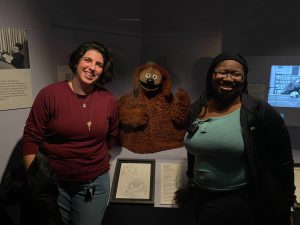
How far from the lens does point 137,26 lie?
6.07 feet

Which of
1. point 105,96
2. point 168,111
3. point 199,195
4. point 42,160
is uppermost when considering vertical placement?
point 105,96

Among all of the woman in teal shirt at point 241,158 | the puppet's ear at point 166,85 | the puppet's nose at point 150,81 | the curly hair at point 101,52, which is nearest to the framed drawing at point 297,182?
the woman in teal shirt at point 241,158

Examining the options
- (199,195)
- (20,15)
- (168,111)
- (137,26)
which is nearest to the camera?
(199,195)

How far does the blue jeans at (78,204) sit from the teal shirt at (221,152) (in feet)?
1.65

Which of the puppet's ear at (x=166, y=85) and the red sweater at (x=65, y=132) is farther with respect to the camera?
the puppet's ear at (x=166, y=85)

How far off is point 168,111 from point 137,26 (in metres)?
0.60

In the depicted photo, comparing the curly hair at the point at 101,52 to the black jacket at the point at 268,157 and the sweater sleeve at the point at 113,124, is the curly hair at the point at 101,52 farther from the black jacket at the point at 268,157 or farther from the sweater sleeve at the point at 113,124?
the black jacket at the point at 268,157

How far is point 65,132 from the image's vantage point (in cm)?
122

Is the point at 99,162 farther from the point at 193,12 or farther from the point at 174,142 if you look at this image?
the point at 193,12

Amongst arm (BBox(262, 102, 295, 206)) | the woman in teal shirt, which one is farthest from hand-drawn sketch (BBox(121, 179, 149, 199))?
arm (BBox(262, 102, 295, 206))

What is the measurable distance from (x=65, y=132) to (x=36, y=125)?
0.13m

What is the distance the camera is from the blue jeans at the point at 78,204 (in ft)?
4.13

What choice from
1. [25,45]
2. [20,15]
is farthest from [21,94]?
[20,15]

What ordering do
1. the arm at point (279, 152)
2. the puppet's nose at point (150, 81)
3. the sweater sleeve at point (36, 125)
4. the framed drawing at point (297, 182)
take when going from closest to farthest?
1. the arm at point (279, 152)
2. the sweater sleeve at point (36, 125)
3. the framed drawing at point (297, 182)
4. the puppet's nose at point (150, 81)
